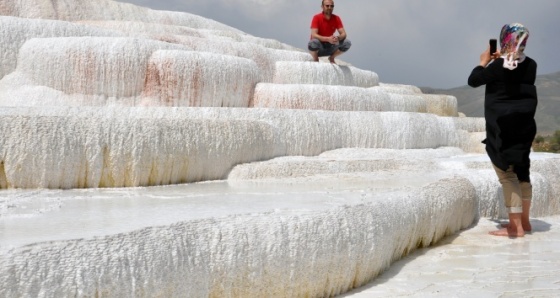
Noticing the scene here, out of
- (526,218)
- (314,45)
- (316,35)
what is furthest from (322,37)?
(526,218)

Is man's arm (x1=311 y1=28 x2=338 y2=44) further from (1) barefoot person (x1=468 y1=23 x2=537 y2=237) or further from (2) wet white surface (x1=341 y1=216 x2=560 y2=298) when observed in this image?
(2) wet white surface (x1=341 y1=216 x2=560 y2=298)

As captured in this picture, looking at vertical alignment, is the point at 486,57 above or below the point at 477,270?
above

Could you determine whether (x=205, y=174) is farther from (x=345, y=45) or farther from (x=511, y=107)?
(x=345, y=45)

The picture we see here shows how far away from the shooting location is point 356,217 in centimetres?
387

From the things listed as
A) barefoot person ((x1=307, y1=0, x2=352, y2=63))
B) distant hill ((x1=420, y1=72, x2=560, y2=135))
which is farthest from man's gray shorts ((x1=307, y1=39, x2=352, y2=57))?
distant hill ((x1=420, y1=72, x2=560, y2=135))

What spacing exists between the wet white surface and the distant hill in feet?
106

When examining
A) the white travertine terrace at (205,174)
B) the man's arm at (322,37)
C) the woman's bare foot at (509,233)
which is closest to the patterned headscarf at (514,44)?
the white travertine terrace at (205,174)

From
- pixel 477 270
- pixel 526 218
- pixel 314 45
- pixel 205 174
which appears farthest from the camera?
pixel 314 45

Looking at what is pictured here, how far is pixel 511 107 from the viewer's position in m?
5.03

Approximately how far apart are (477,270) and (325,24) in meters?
7.38

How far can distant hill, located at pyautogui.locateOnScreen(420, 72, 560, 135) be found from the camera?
38.8 m

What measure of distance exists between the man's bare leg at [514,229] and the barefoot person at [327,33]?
20.2 ft

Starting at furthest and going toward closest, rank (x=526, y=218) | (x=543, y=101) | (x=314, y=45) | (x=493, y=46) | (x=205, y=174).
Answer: (x=543, y=101)
(x=314, y=45)
(x=205, y=174)
(x=526, y=218)
(x=493, y=46)

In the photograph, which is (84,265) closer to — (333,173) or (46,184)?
(46,184)
